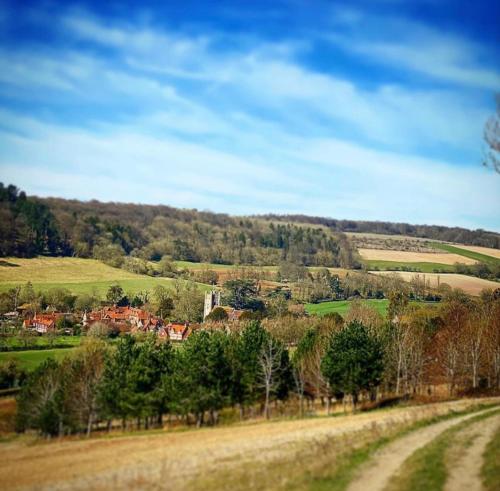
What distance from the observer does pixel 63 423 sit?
45.1 m

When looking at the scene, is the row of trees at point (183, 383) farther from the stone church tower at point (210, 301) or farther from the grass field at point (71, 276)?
the grass field at point (71, 276)

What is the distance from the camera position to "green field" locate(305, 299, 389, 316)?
12662cm

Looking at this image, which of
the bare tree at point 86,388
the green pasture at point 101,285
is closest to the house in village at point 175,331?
the green pasture at point 101,285

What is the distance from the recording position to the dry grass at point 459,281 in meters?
129

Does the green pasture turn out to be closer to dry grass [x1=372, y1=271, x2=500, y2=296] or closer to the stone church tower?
the stone church tower

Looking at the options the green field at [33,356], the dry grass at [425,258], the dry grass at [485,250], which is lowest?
the green field at [33,356]

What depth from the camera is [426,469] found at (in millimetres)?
23281

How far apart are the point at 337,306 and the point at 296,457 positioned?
109174mm

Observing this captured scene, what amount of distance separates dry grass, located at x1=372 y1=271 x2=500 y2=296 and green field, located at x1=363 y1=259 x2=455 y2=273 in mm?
7276

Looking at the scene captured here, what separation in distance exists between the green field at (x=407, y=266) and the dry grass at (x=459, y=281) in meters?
7.28

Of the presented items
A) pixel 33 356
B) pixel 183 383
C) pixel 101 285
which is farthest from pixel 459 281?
pixel 183 383

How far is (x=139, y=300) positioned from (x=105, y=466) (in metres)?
107

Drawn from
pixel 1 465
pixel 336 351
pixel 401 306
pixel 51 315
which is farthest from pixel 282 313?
pixel 1 465

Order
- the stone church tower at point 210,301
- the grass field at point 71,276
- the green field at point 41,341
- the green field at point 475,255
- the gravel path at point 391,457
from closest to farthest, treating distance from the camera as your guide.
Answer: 1. the gravel path at point 391,457
2. the green field at point 41,341
3. the stone church tower at point 210,301
4. the grass field at point 71,276
5. the green field at point 475,255
